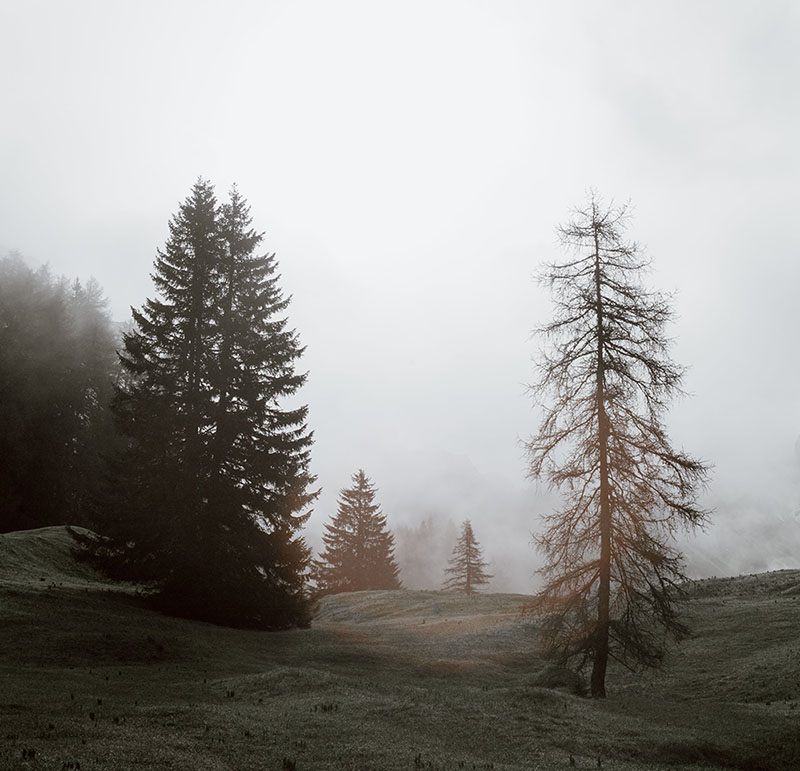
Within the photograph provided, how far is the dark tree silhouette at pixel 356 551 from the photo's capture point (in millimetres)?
67000

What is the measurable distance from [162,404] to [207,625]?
10.2 meters

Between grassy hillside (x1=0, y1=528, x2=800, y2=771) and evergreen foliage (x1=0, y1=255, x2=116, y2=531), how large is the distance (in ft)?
65.4

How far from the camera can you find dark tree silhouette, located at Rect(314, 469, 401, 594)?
67.0 meters

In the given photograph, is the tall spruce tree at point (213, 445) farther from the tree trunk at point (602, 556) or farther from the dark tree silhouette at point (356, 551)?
the dark tree silhouette at point (356, 551)

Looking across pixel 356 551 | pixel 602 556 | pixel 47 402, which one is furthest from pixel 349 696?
pixel 356 551

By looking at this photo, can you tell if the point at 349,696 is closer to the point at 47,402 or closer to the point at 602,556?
the point at 602,556

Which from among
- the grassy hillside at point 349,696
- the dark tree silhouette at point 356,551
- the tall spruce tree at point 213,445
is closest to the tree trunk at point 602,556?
the grassy hillside at point 349,696

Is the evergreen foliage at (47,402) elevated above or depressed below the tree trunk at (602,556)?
above

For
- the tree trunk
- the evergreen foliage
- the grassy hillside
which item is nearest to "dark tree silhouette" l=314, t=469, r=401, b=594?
the evergreen foliage

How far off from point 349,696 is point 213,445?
15545 millimetres

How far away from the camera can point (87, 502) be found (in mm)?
28297

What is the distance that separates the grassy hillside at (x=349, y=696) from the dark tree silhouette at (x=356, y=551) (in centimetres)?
3588

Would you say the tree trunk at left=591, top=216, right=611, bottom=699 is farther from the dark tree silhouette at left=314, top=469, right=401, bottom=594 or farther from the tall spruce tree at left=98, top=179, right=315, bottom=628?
the dark tree silhouette at left=314, top=469, right=401, bottom=594

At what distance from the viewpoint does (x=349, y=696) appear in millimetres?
15750
